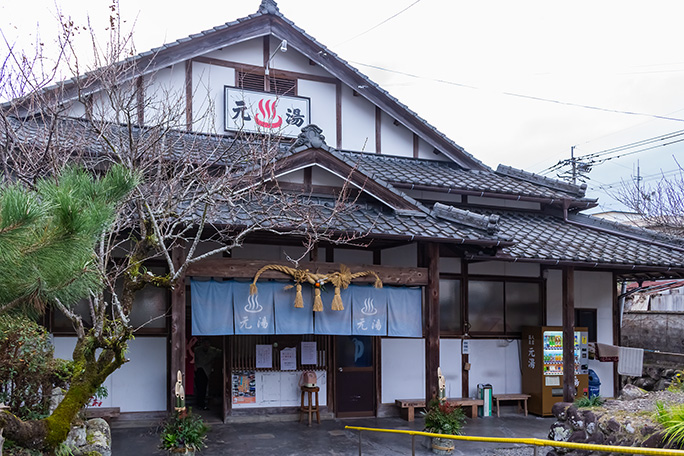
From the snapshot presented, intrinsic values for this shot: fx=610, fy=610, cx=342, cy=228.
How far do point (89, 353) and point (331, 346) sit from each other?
21.5ft

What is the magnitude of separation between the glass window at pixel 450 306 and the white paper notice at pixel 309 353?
9.33 feet

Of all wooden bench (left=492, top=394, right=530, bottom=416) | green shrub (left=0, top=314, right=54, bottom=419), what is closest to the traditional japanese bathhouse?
wooden bench (left=492, top=394, right=530, bottom=416)

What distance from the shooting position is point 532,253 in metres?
11.9

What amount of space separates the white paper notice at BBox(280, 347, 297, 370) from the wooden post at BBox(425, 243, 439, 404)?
2.87m

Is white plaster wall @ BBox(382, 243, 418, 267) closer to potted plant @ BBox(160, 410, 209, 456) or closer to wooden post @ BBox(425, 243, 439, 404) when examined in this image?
wooden post @ BBox(425, 243, 439, 404)

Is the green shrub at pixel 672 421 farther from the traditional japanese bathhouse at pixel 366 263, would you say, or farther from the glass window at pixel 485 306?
the glass window at pixel 485 306

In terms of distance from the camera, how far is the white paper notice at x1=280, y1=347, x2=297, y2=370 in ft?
40.0

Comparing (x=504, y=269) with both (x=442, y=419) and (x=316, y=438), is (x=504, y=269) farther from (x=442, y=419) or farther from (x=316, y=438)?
(x=316, y=438)

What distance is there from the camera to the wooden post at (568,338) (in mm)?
12641

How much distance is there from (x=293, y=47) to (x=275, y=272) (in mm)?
6154

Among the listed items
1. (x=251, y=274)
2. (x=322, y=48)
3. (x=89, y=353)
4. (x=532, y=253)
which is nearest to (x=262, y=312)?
(x=251, y=274)

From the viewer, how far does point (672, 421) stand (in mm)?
7027

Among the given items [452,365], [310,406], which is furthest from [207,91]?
[452,365]

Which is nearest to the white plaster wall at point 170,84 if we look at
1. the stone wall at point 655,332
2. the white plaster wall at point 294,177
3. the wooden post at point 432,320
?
the white plaster wall at point 294,177
